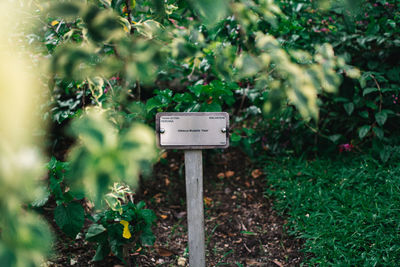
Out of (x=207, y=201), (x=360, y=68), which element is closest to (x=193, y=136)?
(x=207, y=201)

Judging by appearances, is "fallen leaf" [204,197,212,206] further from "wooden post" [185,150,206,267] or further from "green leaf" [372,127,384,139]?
"green leaf" [372,127,384,139]

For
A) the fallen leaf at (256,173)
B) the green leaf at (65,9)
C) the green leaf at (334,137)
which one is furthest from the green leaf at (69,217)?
the green leaf at (334,137)

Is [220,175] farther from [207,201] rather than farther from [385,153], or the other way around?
[385,153]

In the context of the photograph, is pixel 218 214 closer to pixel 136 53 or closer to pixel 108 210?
pixel 108 210

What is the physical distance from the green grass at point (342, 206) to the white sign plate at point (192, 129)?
0.93m

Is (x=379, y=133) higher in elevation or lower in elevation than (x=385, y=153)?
higher

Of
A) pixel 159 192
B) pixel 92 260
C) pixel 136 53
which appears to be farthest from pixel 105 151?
pixel 159 192

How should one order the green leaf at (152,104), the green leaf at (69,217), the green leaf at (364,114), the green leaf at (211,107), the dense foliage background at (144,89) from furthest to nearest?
the green leaf at (364,114)
the green leaf at (211,107)
the green leaf at (152,104)
the green leaf at (69,217)
the dense foliage background at (144,89)

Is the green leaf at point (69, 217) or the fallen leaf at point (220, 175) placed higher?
the fallen leaf at point (220, 175)

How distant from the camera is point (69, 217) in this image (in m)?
1.43

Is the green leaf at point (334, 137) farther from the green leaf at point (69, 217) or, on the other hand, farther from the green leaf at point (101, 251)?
the green leaf at point (69, 217)

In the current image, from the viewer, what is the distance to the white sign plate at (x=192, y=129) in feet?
5.04

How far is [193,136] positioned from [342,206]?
3.99 ft

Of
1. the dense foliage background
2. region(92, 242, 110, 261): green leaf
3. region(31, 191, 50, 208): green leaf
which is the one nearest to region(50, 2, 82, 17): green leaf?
the dense foliage background
